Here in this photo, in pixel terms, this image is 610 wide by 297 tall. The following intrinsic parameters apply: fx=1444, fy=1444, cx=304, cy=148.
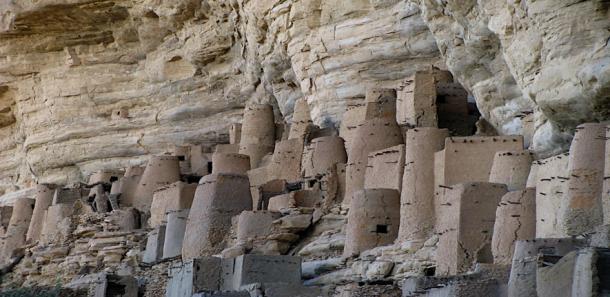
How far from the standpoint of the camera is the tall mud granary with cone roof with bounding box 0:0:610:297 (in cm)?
1784

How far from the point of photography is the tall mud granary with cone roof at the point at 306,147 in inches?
703

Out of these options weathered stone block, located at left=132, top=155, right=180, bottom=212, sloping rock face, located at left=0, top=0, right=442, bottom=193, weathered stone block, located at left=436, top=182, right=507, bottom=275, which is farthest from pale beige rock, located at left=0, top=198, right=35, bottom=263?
weathered stone block, located at left=436, top=182, right=507, bottom=275

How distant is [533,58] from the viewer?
64.2 feet

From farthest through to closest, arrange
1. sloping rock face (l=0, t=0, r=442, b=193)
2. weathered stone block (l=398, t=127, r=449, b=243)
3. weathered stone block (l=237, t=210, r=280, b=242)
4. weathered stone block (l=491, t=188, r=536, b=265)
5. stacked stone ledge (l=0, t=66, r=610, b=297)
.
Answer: sloping rock face (l=0, t=0, r=442, b=193)
weathered stone block (l=237, t=210, r=280, b=242)
weathered stone block (l=398, t=127, r=449, b=243)
weathered stone block (l=491, t=188, r=536, b=265)
stacked stone ledge (l=0, t=66, r=610, b=297)

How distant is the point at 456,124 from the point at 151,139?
42.3 ft

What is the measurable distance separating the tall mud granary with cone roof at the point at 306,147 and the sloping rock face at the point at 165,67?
5cm

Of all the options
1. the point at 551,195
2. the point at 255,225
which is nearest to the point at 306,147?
the point at 255,225

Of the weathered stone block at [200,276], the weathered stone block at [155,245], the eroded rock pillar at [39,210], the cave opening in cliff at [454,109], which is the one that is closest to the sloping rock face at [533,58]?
the cave opening in cliff at [454,109]

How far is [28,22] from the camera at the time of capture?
35.6 meters

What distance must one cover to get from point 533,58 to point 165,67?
683 inches

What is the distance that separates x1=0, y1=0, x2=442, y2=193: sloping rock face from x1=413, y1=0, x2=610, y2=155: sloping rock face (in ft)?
11.5

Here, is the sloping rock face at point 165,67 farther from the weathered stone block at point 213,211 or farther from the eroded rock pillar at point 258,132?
the weathered stone block at point 213,211

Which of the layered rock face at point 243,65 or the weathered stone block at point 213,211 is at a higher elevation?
the layered rock face at point 243,65

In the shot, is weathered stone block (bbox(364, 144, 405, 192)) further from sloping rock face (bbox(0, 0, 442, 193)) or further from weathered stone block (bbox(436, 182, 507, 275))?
→ sloping rock face (bbox(0, 0, 442, 193))
